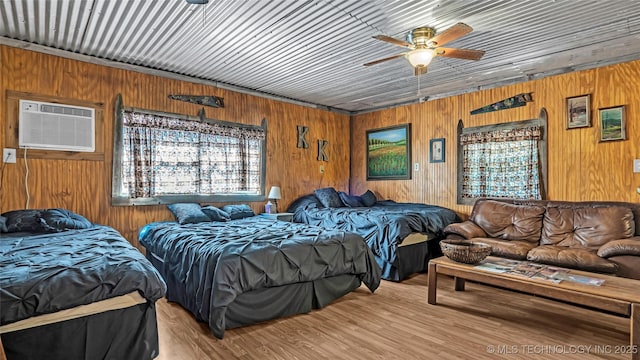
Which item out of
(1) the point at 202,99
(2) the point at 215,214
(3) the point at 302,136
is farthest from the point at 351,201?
(1) the point at 202,99

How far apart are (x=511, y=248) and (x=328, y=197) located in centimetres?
282

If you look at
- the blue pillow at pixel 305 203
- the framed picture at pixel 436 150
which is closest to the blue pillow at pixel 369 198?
the blue pillow at pixel 305 203

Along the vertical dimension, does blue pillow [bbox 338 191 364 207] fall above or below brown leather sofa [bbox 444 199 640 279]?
above

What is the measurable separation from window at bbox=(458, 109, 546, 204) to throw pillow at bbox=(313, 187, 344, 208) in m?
1.95

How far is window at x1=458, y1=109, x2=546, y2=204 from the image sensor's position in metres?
4.43

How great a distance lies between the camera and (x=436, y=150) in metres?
5.48

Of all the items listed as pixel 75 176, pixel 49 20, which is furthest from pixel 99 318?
pixel 49 20

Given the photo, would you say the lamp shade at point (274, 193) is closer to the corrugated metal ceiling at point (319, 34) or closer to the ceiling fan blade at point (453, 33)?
the corrugated metal ceiling at point (319, 34)

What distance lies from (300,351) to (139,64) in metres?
3.81

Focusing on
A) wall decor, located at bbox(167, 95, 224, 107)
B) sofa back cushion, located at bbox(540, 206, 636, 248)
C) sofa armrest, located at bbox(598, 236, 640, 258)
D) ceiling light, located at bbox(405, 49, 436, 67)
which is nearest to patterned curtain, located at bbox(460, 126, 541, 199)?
sofa back cushion, located at bbox(540, 206, 636, 248)

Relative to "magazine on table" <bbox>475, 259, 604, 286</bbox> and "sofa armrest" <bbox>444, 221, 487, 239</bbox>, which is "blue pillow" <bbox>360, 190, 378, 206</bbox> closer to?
"sofa armrest" <bbox>444, 221, 487, 239</bbox>

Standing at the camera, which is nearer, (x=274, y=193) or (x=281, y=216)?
(x=281, y=216)

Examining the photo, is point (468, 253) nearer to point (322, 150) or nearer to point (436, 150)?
point (436, 150)

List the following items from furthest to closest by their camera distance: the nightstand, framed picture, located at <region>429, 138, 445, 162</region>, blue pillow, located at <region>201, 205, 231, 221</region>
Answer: framed picture, located at <region>429, 138, 445, 162</region> → the nightstand → blue pillow, located at <region>201, 205, 231, 221</region>
